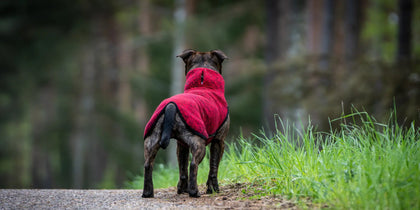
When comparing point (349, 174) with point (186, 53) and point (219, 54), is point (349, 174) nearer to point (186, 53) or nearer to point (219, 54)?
point (219, 54)

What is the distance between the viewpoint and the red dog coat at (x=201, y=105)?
4500 mm

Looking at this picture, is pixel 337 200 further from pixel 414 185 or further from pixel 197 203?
pixel 197 203

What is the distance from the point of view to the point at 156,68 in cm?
2405

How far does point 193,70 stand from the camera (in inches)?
209

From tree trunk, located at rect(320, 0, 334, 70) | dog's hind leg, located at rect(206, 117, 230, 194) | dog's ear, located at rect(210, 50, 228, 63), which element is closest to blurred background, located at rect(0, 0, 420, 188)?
tree trunk, located at rect(320, 0, 334, 70)

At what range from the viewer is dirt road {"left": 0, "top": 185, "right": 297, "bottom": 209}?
13.5ft

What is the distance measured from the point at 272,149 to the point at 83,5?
1912 cm

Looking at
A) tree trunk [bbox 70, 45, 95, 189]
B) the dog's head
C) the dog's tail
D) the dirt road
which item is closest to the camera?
the dirt road

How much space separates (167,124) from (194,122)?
0.92 feet

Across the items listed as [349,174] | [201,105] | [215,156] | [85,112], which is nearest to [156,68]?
[85,112]

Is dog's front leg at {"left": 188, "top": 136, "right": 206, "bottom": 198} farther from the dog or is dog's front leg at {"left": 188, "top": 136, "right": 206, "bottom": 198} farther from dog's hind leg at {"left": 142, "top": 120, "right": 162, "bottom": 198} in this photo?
dog's hind leg at {"left": 142, "top": 120, "right": 162, "bottom": 198}

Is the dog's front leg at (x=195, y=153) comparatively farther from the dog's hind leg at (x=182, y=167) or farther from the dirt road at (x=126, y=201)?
the dog's hind leg at (x=182, y=167)

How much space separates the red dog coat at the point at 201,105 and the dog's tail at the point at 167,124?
65mm

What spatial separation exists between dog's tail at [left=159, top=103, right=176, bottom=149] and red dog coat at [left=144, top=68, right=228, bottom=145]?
7 centimetres
